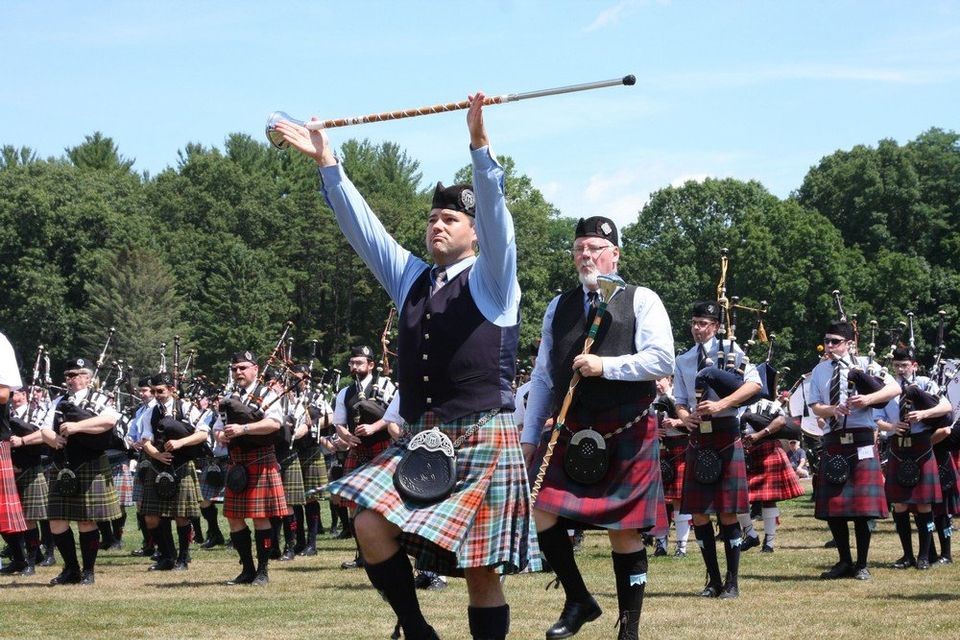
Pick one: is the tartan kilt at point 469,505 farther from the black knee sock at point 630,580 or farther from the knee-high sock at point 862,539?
the knee-high sock at point 862,539

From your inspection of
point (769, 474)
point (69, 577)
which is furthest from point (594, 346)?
point (769, 474)

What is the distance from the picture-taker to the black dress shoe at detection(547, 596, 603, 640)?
5953mm

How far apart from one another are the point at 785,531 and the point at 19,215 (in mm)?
41860

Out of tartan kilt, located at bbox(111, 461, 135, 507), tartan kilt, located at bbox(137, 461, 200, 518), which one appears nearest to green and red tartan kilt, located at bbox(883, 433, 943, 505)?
tartan kilt, located at bbox(137, 461, 200, 518)

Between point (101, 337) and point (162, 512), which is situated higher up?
point (101, 337)

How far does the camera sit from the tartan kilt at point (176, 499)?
38.7 ft

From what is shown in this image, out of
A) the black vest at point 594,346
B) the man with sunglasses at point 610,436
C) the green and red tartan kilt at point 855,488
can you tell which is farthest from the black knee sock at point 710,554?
the black vest at point 594,346

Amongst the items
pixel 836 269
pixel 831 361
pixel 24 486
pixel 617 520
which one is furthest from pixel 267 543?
pixel 836 269

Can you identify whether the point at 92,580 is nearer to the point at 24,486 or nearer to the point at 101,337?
the point at 24,486

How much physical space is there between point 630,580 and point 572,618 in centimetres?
31

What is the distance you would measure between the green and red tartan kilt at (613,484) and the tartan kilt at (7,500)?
303 centimetres

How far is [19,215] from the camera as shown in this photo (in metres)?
50.9

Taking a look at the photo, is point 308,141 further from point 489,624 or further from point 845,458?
point 845,458

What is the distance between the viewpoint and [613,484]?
19.9 feet
